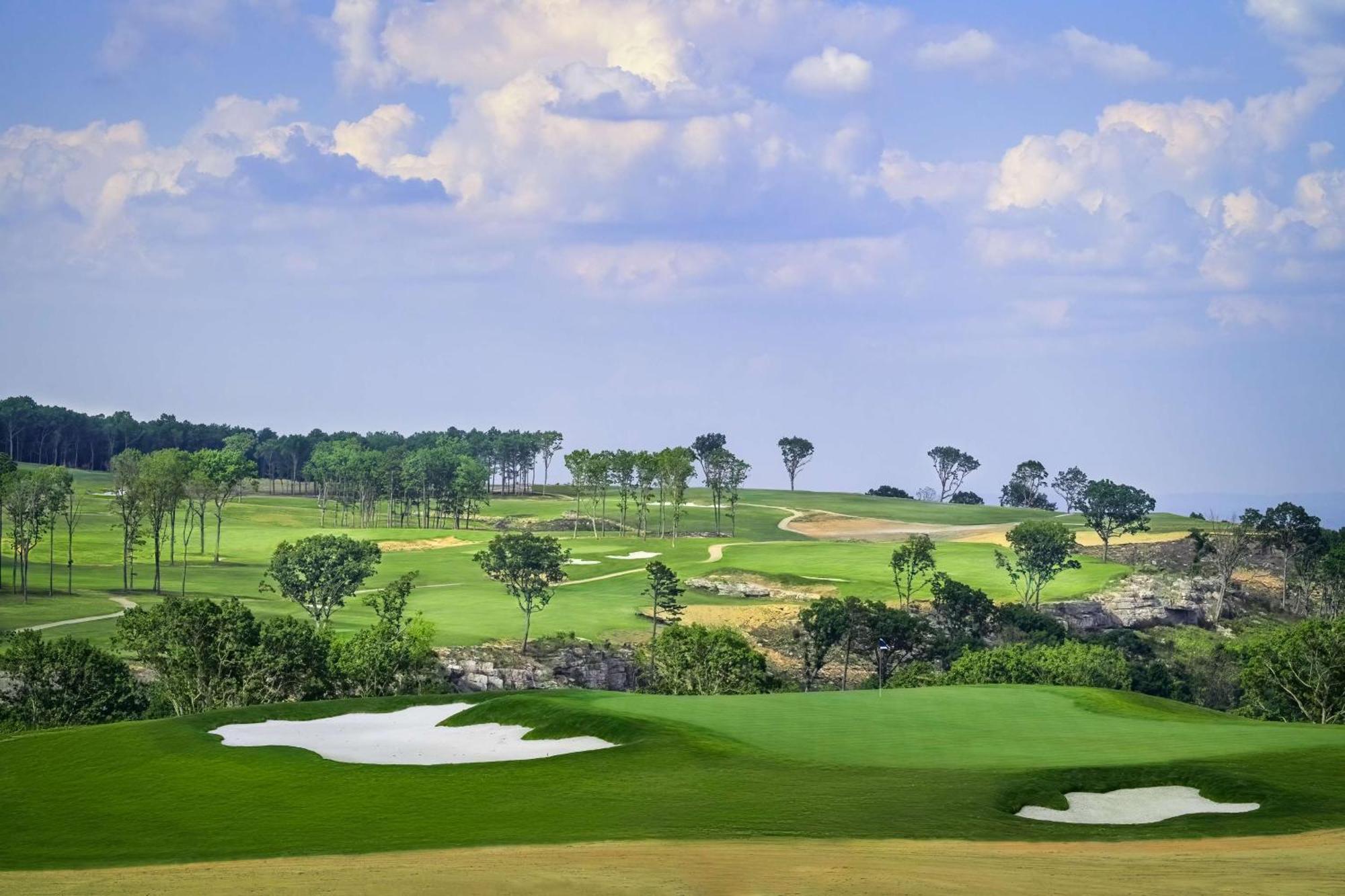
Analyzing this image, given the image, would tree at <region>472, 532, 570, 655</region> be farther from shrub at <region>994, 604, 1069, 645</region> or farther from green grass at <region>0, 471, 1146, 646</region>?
shrub at <region>994, 604, 1069, 645</region>

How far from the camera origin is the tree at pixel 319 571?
265ft

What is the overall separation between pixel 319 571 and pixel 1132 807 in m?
61.0

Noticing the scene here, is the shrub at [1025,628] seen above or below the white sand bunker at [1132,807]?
below

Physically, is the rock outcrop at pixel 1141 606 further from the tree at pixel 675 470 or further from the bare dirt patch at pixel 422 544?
the bare dirt patch at pixel 422 544

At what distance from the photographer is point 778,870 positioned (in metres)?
22.1

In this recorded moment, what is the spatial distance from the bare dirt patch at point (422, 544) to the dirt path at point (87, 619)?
43.1 meters

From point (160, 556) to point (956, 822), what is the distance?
384 ft

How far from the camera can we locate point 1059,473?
7613 inches

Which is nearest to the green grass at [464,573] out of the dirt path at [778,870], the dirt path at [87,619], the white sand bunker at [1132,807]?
the dirt path at [87,619]

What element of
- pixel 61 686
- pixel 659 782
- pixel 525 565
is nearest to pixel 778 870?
pixel 659 782

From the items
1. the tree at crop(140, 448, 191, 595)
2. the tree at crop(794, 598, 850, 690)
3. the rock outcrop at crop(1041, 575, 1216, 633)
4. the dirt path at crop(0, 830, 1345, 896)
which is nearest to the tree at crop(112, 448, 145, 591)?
the tree at crop(140, 448, 191, 595)

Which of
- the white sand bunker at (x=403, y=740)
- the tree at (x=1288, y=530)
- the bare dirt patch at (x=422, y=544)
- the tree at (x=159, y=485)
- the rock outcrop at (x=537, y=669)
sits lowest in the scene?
the rock outcrop at (x=537, y=669)

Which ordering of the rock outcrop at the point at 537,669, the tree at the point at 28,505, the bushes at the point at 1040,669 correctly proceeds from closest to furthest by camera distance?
the bushes at the point at 1040,669
the rock outcrop at the point at 537,669
the tree at the point at 28,505

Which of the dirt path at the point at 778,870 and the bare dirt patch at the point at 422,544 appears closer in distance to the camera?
the dirt path at the point at 778,870
